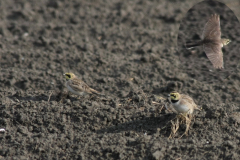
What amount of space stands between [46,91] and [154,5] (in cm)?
693

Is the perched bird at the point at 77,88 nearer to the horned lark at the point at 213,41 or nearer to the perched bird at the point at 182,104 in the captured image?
the perched bird at the point at 182,104

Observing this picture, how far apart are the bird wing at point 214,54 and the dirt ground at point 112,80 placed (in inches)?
37.5

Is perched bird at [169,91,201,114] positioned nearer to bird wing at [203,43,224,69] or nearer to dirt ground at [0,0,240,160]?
dirt ground at [0,0,240,160]

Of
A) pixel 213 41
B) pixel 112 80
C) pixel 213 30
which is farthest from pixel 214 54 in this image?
pixel 112 80

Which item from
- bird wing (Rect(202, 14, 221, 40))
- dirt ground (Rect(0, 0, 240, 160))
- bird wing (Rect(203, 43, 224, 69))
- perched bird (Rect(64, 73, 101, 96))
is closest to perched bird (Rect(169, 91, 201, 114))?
dirt ground (Rect(0, 0, 240, 160))

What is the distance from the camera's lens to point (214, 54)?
7.55 metres

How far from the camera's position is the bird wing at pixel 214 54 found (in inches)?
286

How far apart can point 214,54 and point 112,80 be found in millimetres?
3232

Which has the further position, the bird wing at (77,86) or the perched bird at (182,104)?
the bird wing at (77,86)

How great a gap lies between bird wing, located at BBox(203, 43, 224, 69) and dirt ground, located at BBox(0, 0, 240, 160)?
952mm

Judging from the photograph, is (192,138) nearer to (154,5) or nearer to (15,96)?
(15,96)

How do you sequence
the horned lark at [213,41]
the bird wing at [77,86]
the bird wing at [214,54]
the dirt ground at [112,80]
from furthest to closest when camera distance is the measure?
the bird wing at [77,86] → the horned lark at [213,41] → the bird wing at [214,54] → the dirt ground at [112,80]

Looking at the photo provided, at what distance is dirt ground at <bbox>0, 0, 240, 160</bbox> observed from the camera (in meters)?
6.84

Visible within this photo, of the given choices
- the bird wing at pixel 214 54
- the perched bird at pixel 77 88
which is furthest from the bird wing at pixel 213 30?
the perched bird at pixel 77 88
